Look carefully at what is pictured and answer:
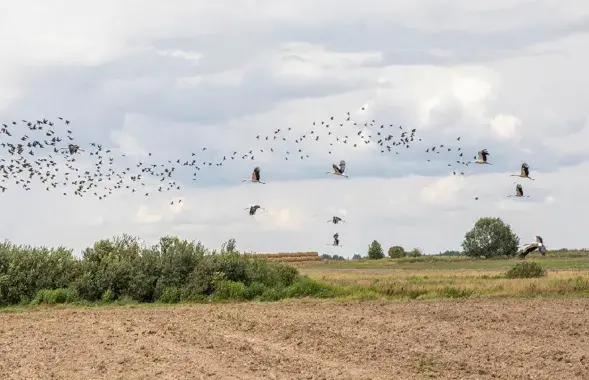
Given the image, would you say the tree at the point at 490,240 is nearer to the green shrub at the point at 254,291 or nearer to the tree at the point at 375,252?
the tree at the point at 375,252

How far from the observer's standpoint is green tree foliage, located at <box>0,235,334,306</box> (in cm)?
3859

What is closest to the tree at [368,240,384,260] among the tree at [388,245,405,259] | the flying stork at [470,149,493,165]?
the tree at [388,245,405,259]

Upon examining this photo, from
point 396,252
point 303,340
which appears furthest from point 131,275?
point 396,252

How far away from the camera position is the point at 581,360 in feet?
75.9

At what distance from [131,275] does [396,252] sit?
2495 inches

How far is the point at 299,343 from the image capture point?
81.4 feet

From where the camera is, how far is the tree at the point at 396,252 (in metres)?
99.6

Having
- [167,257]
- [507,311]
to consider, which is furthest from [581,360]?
[167,257]

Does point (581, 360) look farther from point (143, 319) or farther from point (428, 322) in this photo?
point (143, 319)

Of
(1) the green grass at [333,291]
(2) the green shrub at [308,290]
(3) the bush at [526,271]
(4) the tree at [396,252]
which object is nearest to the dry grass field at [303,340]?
(1) the green grass at [333,291]

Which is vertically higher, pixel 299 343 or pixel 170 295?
pixel 170 295

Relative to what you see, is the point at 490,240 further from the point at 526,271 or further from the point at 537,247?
the point at 537,247

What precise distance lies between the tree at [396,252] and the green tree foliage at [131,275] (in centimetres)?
5895

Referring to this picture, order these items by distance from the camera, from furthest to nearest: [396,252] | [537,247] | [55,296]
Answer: [396,252] → [55,296] → [537,247]
